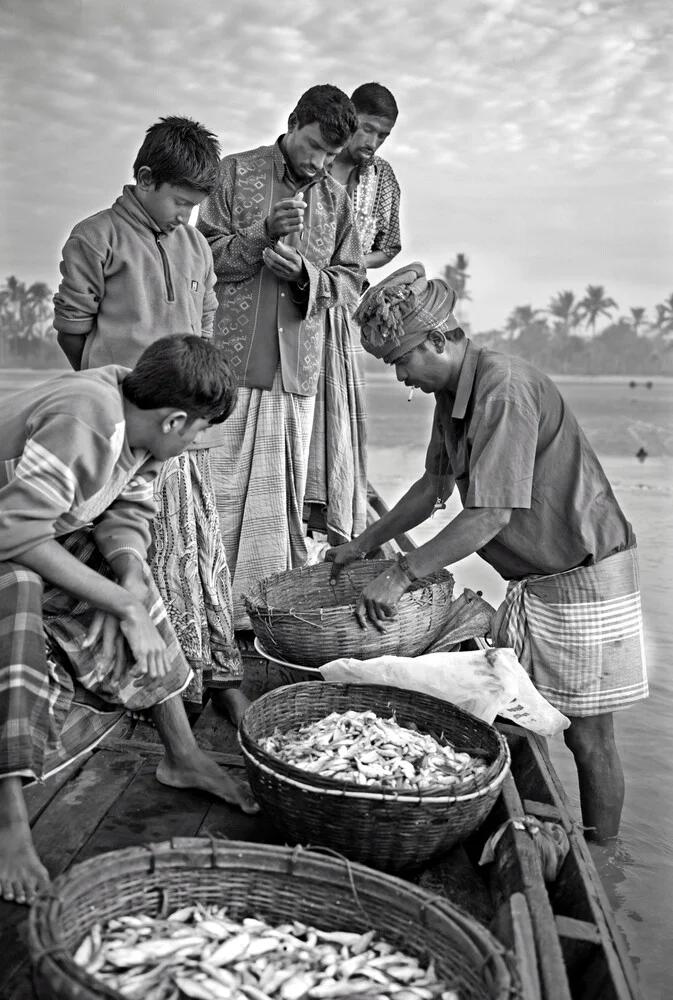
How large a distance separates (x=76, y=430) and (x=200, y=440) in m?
1.15

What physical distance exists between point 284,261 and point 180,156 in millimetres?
963

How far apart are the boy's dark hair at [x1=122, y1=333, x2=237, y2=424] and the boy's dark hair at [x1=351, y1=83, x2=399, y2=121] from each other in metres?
2.55

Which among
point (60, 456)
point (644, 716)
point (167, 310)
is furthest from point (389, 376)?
point (60, 456)

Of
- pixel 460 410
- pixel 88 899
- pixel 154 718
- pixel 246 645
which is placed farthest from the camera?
pixel 246 645

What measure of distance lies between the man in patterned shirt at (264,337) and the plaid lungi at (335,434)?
354mm

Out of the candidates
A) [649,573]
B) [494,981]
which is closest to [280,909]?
[494,981]

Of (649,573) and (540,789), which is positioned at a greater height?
(540,789)

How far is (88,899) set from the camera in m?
1.59

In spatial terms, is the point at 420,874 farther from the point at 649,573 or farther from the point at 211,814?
the point at 649,573

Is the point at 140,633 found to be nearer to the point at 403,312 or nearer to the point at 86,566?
the point at 86,566

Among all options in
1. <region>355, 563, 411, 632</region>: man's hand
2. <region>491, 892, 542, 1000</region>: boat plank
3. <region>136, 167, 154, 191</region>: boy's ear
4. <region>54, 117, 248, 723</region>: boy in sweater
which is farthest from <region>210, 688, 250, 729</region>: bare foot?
<region>136, 167, 154, 191</region>: boy's ear

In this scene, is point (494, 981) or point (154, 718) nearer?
point (494, 981)

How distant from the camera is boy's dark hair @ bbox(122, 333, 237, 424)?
2188mm

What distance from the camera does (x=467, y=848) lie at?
91.7 inches
